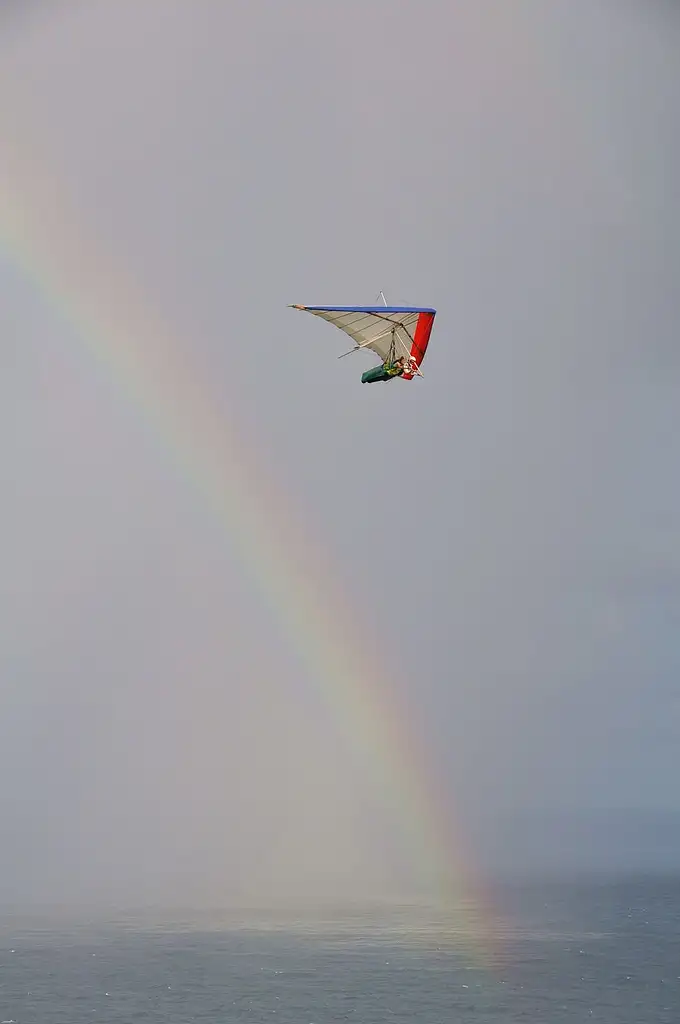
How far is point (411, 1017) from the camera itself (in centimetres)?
19062

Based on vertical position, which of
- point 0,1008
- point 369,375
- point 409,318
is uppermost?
point 409,318

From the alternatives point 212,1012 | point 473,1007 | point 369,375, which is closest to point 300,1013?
point 212,1012

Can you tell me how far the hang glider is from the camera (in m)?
59.9

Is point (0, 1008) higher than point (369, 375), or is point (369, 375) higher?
point (369, 375)

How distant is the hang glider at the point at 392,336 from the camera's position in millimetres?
59872

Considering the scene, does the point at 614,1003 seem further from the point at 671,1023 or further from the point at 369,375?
the point at 369,375

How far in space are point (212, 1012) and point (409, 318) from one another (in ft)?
544

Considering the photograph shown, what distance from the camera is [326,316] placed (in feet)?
187

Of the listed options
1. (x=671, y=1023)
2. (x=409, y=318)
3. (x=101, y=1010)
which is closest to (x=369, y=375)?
(x=409, y=318)

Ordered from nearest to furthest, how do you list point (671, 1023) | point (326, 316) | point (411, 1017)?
point (326, 316)
point (671, 1023)
point (411, 1017)

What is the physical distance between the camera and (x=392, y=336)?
62625 millimetres

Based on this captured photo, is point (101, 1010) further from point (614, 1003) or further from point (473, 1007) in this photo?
point (614, 1003)

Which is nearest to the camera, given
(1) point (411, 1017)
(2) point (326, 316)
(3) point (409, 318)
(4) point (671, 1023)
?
(2) point (326, 316)

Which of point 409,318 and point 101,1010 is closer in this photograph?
point 409,318
